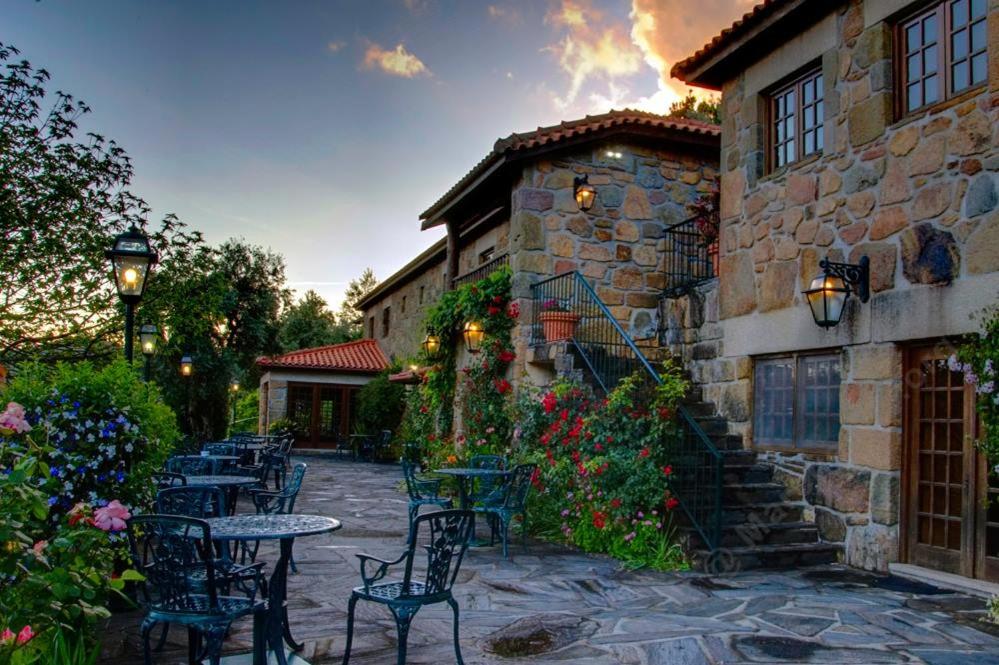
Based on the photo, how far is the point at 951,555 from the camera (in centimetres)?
576

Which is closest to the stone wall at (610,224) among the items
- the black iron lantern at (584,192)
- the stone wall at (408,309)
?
the black iron lantern at (584,192)

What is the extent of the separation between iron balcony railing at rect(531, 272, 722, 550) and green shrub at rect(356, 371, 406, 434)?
36.9ft

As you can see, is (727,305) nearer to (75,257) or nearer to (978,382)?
(978,382)

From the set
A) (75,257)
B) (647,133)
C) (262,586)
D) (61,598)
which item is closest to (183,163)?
(75,257)

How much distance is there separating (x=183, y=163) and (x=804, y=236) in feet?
32.9

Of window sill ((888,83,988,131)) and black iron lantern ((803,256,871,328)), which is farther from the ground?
window sill ((888,83,988,131))

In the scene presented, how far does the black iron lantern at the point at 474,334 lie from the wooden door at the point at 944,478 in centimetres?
579

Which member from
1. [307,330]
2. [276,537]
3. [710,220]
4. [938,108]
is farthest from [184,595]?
[307,330]

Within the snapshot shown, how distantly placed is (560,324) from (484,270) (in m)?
3.11

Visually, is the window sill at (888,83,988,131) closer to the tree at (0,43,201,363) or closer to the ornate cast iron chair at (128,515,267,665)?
the ornate cast iron chair at (128,515,267,665)

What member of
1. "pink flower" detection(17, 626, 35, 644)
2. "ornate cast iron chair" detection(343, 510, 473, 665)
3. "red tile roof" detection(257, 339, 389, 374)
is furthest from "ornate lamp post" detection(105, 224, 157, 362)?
"red tile roof" detection(257, 339, 389, 374)

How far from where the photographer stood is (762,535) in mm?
6676

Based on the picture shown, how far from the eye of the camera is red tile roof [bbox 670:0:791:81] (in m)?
7.49

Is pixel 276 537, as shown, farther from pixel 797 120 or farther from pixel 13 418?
pixel 797 120
